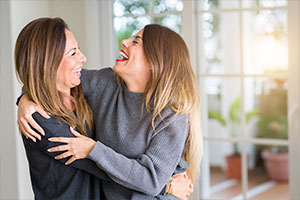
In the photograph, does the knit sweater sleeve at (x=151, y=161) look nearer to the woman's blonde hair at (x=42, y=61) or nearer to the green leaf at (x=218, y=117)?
the woman's blonde hair at (x=42, y=61)

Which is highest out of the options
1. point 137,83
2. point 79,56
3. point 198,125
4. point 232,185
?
point 79,56

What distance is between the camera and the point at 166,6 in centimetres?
238

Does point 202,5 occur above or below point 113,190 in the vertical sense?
above

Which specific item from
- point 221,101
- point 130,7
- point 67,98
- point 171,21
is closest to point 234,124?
point 221,101

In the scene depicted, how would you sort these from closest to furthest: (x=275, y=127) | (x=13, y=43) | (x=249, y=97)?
(x=13, y=43), (x=275, y=127), (x=249, y=97)

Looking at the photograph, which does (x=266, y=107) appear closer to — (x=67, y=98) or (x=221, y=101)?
(x=221, y=101)

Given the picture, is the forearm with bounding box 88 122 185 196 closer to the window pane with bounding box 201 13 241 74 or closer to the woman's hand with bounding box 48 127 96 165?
the woman's hand with bounding box 48 127 96 165

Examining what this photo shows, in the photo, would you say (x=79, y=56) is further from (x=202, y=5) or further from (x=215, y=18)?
(x=215, y=18)

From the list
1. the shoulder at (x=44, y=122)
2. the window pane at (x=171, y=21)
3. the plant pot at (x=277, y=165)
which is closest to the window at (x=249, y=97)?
the plant pot at (x=277, y=165)

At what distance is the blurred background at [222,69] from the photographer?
2291 millimetres

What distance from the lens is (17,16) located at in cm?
230

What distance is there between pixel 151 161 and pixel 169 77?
0.34m

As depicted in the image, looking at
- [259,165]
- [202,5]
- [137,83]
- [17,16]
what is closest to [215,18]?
[259,165]

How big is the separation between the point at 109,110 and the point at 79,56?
24cm
